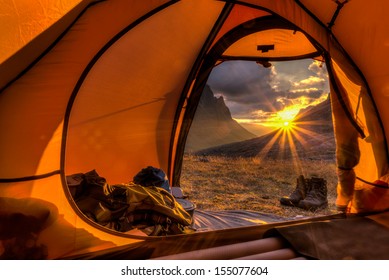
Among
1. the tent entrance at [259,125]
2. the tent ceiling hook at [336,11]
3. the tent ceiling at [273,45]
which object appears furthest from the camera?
the tent entrance at [259,125]

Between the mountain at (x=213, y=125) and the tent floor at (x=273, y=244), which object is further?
the mountain at (x=213, y=125)

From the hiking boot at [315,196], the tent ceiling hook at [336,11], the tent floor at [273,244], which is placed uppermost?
the tent ceiling hook at [336,11]

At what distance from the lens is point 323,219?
174cm

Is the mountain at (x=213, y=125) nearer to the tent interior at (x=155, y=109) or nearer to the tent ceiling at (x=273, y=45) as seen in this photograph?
the tent ceiling at (x=273, y=45)

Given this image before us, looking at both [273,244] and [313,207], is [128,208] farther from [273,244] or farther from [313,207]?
[313,207]

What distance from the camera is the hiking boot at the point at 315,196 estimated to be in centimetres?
268

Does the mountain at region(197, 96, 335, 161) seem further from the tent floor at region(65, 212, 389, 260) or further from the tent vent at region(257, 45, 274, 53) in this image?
the tent floor at region(65, 212, 389, 260)

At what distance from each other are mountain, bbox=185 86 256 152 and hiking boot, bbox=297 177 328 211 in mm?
3260

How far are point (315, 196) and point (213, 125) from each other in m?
4.36

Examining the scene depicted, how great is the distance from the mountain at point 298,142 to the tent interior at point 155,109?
255 cm

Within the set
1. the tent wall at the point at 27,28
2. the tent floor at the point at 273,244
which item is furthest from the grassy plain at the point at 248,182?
the tent wall at the point at 27,28

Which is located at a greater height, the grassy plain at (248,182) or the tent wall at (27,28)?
the tent wall at (27,28)

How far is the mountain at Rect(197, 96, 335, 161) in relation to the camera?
5098mm

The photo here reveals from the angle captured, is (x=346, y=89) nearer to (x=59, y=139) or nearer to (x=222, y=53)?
(x=222, y=53)
